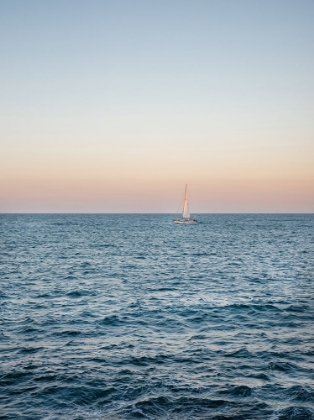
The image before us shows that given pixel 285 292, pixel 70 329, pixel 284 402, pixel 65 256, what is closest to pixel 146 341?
pixel 70 329

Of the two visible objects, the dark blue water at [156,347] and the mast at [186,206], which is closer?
the dark blue water at [156,347]

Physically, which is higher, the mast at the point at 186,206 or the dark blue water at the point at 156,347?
the mast at the point at 186,206

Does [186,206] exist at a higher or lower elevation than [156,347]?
higher

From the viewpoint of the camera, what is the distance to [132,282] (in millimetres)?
42906

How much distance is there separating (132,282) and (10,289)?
12384 millimetres

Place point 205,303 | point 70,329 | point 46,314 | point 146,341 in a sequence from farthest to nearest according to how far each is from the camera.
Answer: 1. point 205,303
2. point 46,314
3. point 70,329
4. point 146,341

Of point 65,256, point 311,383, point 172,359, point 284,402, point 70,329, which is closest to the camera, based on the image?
point 284,402

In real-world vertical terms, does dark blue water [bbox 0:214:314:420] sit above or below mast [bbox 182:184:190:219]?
below

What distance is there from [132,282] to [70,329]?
17485mm

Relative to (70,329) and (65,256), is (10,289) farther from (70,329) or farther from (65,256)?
(65,256)

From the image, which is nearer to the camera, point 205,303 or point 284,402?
point 284,402

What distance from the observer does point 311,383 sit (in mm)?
17922

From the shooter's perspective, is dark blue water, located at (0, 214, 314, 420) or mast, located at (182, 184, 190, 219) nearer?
dark blue water, located at (0, 214, 314, 420)

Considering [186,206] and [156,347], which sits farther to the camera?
[186,206]
